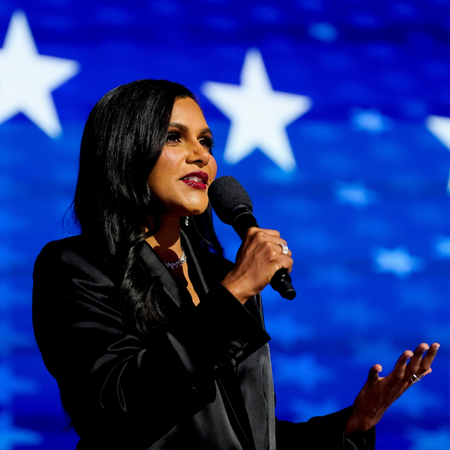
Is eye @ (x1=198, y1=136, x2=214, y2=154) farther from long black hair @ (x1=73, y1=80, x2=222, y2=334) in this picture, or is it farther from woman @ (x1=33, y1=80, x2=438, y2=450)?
long black hair @ (x1=73, y1=80, x2=222, y2=334)

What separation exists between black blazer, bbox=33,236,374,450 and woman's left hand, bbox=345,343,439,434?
0.04 m

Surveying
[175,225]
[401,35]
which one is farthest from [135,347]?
[401,35]

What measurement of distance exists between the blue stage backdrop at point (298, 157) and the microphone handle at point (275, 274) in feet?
2.85

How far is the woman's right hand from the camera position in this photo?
37.0 inches

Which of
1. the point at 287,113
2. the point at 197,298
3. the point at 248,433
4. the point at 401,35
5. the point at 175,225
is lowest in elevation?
the point at 248,433

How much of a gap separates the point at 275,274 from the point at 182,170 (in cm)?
39

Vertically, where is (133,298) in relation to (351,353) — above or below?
below

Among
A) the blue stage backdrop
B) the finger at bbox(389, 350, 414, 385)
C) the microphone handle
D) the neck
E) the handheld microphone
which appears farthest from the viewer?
the blue stage backdrop

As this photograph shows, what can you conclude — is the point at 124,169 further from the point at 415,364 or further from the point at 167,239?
the point at 415,364

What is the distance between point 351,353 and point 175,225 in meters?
0.89

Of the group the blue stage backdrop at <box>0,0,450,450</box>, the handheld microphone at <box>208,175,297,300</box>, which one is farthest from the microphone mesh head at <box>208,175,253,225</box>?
the blue stage backdrop at <box>0,0,450,450</box>

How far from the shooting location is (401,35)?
2145 millimetres

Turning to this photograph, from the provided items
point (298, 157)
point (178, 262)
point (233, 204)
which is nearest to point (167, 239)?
point (178, 262)

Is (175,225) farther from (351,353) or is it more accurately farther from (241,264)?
(351,353)
